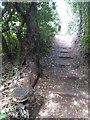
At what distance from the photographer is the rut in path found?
5188mm

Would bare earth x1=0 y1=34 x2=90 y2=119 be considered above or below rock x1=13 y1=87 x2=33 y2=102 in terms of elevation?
below

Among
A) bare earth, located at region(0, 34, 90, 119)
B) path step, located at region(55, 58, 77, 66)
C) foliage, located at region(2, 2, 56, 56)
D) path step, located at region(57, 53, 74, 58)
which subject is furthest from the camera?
path step, located at region(57, 53, 74, 58)

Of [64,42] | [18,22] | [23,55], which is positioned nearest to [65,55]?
[23,55]

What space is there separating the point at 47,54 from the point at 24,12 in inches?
114

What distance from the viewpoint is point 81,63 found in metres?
8.83

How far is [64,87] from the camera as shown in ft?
21.8

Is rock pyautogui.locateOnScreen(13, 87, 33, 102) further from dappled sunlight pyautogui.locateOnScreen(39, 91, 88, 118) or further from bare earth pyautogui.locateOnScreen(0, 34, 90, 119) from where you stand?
dappled sunlight pyautogui.locateOnScreen(39, 91, 88, 118)

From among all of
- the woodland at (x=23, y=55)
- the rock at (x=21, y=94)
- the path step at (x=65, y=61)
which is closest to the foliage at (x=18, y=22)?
the woodland at (x=23, y=55)

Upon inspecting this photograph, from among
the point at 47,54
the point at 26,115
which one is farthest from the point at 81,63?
the point at 26,115

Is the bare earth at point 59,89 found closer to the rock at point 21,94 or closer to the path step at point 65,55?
the rock at point 21,94

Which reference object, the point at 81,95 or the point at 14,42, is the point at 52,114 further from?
the point at 14,42

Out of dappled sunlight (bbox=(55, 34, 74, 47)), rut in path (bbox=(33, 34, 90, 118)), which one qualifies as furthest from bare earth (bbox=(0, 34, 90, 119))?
dappled sunlight (bbox=(55, 34, 74, 47))

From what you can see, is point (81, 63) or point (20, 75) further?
point (81, 63)

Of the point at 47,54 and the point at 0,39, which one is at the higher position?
the point at 0,39
